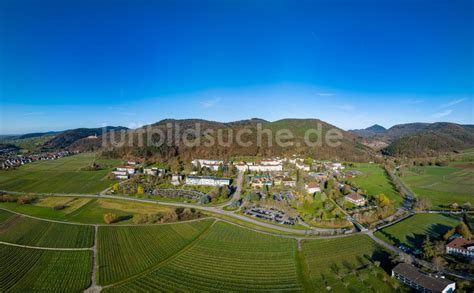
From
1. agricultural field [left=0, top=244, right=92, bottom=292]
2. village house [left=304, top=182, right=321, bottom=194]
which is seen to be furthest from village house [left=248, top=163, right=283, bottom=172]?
agricultural field [left=0, top=244, right=92, bottom=292]

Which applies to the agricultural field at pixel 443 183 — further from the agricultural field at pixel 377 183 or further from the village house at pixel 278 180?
the village house at pixel 278 180

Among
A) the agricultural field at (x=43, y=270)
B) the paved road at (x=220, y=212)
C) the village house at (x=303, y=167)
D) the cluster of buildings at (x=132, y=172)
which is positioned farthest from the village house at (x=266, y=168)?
the agricultural field at (x=43, y=270)

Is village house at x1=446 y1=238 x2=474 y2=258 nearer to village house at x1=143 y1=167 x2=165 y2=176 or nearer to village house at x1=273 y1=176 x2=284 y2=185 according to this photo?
village house at x1=273 y1=176 x2=284 y2=185

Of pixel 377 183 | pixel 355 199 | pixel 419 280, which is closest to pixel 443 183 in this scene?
pixel 377 183

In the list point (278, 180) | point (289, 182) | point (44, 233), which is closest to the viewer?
point (44, 233)

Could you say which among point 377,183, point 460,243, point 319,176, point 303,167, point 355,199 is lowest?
point 460,243

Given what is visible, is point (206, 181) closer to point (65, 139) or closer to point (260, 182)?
point (260, 182)

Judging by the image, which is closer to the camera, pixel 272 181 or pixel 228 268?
pixel 228 268

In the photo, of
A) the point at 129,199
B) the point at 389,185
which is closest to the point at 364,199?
the point at 389,185
